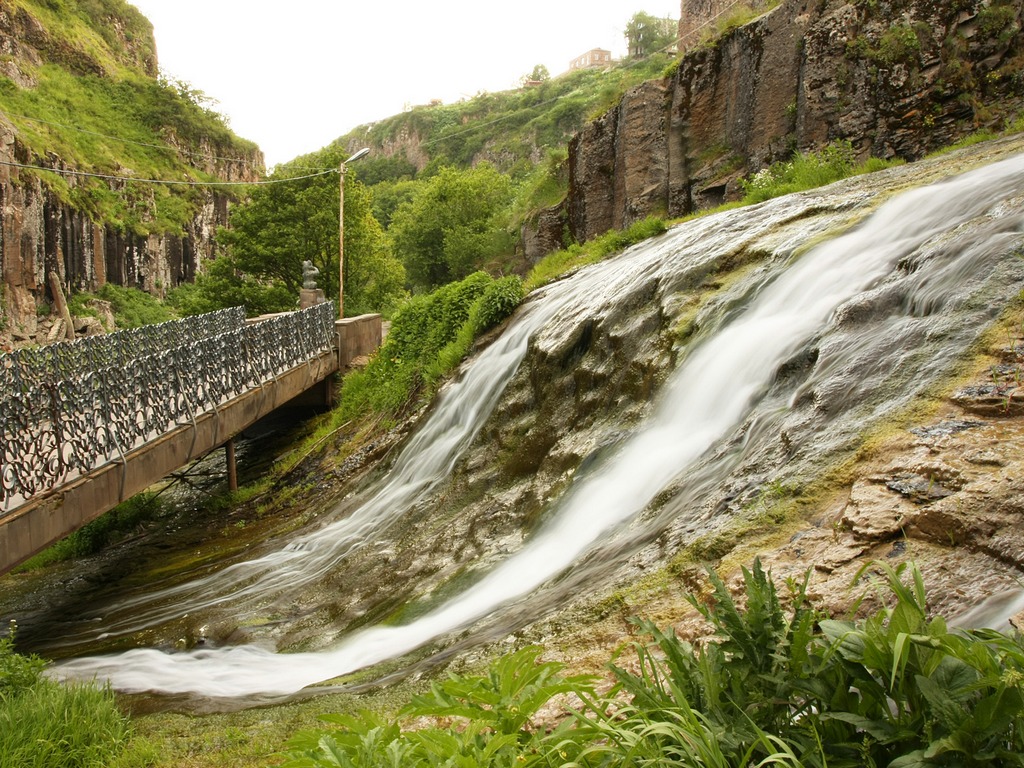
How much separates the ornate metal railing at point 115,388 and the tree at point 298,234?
12.6 m

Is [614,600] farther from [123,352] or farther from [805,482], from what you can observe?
[123,352]

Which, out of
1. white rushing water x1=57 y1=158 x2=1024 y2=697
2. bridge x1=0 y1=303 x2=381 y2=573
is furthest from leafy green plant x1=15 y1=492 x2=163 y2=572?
white rushing water x1=57 y1=158 x2=1024 y2=697

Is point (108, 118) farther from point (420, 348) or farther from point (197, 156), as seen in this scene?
point (420, 348)

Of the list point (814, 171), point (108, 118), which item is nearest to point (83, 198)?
point (108, 118)

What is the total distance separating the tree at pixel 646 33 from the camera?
86062mm

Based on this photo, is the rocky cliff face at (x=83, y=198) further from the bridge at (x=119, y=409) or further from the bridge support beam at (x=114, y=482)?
the bridge support beam at (x=114, y=482)

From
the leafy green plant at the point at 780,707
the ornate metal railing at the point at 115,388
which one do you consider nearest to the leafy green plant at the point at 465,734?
the leafy green plant at the point at 780,707

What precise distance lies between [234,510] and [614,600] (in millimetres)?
10357

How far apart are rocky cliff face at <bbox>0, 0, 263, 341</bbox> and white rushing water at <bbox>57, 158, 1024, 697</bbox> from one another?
2607 centimetres

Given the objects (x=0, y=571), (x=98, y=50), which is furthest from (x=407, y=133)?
(x=0, y=571)

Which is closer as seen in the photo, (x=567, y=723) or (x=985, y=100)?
(x=567, y=723)

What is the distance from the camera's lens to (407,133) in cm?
12650

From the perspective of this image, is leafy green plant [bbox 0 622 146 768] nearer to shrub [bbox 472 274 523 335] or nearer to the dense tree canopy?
shrub [bbox 472 274 523 335]

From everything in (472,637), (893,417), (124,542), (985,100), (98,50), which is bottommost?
(124,542)
